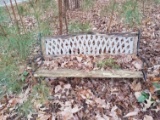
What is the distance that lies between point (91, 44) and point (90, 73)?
49cm

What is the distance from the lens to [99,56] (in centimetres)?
278

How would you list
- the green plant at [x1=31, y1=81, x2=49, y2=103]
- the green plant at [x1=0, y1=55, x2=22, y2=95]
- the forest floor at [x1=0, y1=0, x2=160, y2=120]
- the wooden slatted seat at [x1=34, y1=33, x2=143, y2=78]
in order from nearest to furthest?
the forest floor at [x1=0, y1=0, x2=160, y2=120], the green plant at [x1=31, y1=81, x2=49, y2=103], the green plant at [x1=0, y1=55, x2=22, y2=95], the wooden slatted seat at [x1=34, y1=33, x2=143, y2=78]

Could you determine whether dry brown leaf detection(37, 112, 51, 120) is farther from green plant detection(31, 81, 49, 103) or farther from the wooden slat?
the wooden slat

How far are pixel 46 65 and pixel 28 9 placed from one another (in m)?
2.63

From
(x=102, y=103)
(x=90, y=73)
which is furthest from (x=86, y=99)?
(x=90, y=73)

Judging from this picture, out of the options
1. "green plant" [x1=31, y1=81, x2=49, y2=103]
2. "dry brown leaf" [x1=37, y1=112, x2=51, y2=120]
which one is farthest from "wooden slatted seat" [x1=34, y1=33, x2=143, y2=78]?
"dry brown leaf" [x1=37, y1=112, x2=51, y2=120]

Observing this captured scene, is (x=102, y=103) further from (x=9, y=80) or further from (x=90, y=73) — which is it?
(x=9, y=80)

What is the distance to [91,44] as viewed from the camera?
2.78 metres

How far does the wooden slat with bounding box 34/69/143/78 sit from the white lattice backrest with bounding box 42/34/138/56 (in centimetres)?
40

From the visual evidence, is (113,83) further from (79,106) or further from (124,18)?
(124,18)

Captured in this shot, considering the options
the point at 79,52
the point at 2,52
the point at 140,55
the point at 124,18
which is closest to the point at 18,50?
the point at 2,52

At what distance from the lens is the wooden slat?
7.75 feet

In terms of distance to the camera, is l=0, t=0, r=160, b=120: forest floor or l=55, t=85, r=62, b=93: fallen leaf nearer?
l=0, t=0, r=160, b=120: forest floor

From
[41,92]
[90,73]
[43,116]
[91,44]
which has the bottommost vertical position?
[43,116]
